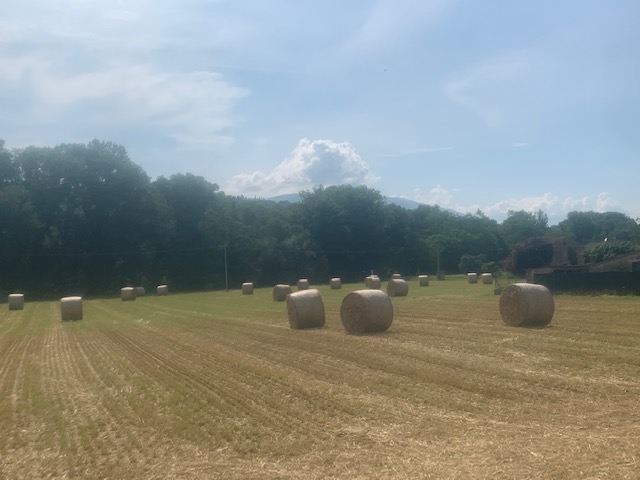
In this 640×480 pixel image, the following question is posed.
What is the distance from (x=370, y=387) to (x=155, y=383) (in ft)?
13.4

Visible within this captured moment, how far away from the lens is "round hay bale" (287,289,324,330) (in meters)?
22.7

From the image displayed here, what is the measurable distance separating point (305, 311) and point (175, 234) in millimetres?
56603

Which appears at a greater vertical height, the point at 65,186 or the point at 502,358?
the point at 65,186

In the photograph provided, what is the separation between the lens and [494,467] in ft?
24.1

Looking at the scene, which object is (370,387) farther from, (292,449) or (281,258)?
(281,258)

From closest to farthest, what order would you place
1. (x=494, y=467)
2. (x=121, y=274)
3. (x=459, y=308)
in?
(x=494, y=467) → (x=459, y=308) → (x=121, y=274)

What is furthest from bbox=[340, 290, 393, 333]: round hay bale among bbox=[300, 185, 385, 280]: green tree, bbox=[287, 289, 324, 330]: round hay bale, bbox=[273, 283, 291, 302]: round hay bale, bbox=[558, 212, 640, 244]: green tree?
bbox=[558, 212, 640, 244]: green tree

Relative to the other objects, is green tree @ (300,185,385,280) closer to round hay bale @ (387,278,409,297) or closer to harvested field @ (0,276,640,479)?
round hay bale @ (387,278,409,297)

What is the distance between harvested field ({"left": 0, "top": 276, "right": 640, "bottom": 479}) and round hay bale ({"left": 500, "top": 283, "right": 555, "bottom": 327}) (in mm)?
1105

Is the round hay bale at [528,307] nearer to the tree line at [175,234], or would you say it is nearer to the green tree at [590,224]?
the tree line at [175,234]

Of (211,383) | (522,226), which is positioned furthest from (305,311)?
(522,226)

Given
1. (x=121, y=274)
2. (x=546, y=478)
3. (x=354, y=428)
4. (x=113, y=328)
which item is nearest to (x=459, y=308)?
(x=113, y=328)

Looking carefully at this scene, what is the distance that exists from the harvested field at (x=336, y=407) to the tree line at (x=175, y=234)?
48.6 meters

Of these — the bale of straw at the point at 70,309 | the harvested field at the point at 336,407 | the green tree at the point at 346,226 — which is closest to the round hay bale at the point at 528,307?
the harvested field at the point at 336,407
